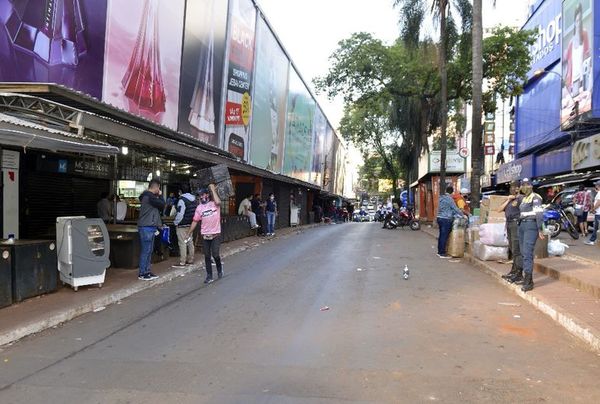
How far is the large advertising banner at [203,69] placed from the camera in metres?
15.2

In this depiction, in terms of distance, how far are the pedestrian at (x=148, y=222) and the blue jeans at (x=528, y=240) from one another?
6192mm

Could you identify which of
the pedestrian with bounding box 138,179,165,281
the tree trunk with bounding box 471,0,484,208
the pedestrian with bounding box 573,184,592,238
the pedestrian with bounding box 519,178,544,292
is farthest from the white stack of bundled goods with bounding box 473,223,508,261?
the pedestrian with bounding box 138,179,165,281

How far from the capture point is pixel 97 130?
935 centimetres

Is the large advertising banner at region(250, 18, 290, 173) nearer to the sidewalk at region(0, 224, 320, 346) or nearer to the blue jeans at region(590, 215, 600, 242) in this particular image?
the sidewalk at region(0, 224, 320, 346)

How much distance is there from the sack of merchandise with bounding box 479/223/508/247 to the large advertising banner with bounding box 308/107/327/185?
93.4 ft

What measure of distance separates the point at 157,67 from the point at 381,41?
18.7m

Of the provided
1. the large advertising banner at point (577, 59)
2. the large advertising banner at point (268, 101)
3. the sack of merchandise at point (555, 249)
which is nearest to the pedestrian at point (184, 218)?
the sack of merchandise at point (555, 249)

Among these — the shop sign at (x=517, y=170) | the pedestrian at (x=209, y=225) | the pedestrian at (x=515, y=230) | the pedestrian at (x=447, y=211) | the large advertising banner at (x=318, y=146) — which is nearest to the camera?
the pedestrian at (x=515, y=230)

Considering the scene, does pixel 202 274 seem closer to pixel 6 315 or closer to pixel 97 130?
pixel 97 130

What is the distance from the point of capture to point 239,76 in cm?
2011

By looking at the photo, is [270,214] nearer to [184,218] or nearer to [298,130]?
[184,218]

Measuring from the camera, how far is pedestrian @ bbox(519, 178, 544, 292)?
336 inches

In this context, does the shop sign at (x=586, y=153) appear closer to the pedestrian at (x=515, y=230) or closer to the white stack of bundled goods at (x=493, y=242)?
the white stack of bundled goods at (x=493, y=242)

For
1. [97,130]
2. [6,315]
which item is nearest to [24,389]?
[6,315]
